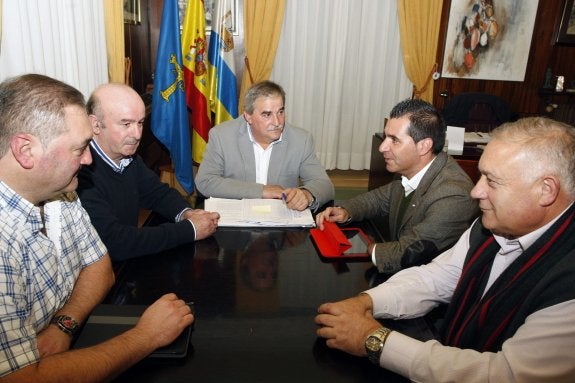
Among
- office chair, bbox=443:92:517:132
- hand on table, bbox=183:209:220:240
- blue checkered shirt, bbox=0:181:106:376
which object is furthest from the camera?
office chair, bbox=443:92:517:132

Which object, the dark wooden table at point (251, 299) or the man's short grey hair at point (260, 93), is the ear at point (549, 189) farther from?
the man's short grey hair at point (260, 93)

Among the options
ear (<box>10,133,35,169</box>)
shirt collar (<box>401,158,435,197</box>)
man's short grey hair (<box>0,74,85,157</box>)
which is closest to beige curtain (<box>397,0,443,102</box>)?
shirt collar (<box>401,158,435,197</box>)

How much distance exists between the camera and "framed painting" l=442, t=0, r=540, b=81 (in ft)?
16.6

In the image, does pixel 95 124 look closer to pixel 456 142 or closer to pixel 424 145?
pixel 424 145

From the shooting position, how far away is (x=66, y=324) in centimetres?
121

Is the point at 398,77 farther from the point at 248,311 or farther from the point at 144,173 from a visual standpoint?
the point at 248,311

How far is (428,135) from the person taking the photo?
6.53 ft

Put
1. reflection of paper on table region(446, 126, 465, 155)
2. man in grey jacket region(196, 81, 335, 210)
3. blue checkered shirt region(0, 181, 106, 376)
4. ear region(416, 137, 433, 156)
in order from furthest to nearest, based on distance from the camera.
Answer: reflection of paper on table region(446, 126, 465, 155)
man in grey jacket region(196, 81, 335, 210)
ear region(416, 137, 433, 156)
blue checkered shirt region(0, 181, 106, 376)

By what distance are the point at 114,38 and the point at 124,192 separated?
1867 mm

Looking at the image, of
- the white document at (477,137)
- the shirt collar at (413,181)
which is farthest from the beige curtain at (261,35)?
the shirt collar at (413,181)

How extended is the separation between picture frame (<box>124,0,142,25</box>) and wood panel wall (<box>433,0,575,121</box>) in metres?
3.34

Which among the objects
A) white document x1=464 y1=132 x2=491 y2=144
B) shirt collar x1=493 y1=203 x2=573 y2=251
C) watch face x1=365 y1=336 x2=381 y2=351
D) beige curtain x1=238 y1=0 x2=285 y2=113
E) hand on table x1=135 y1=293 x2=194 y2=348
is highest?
beige curtain x1=238 y1=0 x2=285 y2=113

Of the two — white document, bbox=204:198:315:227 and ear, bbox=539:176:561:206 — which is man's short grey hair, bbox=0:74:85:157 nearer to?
white document, bbox=204:198:315:227

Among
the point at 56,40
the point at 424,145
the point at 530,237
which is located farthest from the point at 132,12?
the point at 530,237
